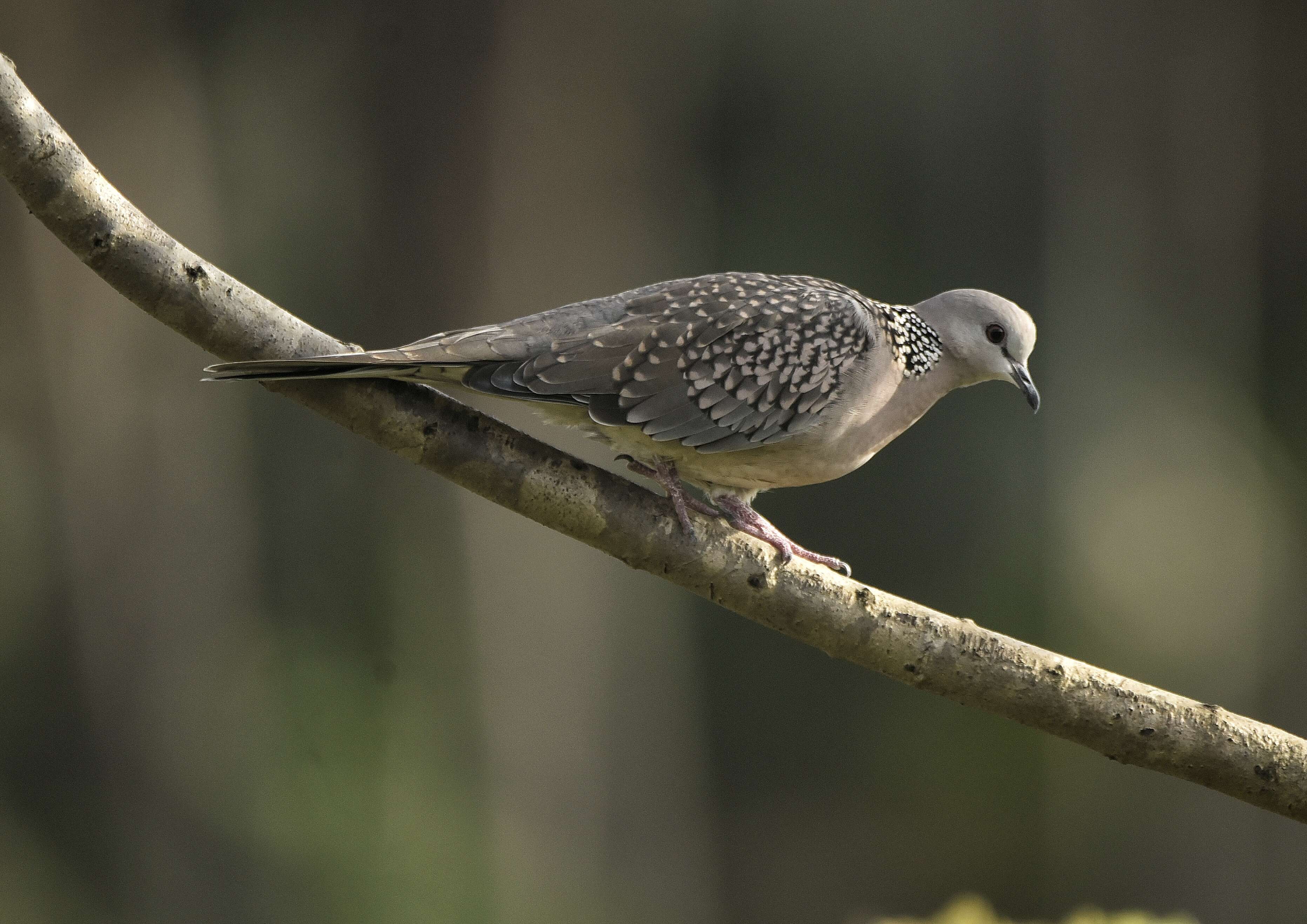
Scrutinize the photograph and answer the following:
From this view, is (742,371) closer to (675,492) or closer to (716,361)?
(716,361)

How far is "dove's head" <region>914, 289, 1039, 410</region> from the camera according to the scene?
91.3 inches

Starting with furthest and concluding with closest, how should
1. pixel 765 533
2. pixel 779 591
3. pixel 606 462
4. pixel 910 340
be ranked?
pixel 606 462 → pixel 910 340 → pixel 765 533 → pixel 779 591

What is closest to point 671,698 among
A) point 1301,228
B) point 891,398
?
point 891,398

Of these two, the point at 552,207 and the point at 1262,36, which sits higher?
the point at 1262,36

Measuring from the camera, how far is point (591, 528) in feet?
6.15

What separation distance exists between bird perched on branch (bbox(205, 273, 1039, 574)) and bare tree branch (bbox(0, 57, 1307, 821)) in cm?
6

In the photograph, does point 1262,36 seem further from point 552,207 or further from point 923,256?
point 552,207

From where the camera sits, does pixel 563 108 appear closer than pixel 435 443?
No

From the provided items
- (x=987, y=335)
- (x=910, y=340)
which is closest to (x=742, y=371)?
(x=910, y=340)

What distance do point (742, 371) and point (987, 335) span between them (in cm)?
58

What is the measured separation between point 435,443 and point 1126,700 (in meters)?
1.24

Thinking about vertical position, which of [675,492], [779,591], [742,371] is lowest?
[779,591]

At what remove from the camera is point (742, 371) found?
2.12 meters

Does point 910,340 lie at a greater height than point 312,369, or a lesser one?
lesser
